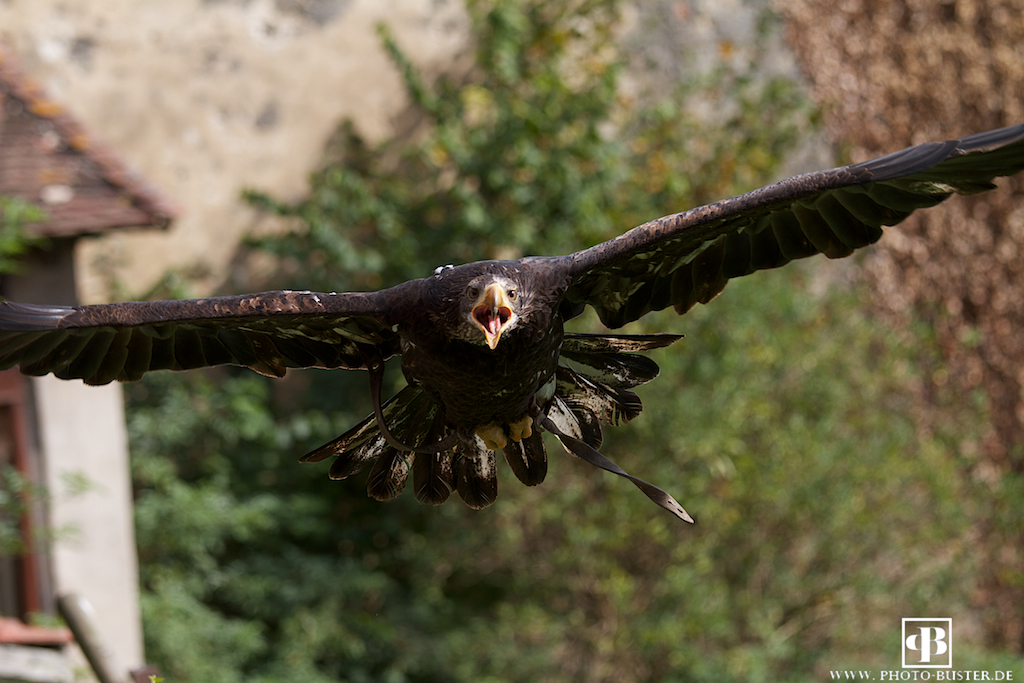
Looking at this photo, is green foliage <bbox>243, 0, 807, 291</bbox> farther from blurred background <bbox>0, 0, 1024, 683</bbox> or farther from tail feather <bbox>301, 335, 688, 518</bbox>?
tail feather <bbox>301, 335, 688, 518</bbox>

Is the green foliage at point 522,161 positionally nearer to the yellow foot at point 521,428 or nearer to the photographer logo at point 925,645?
the photographer logo at point 925,645

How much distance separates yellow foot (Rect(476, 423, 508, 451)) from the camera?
280cm

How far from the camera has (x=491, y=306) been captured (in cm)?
239

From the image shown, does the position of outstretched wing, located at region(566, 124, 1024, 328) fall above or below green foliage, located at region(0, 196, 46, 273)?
below

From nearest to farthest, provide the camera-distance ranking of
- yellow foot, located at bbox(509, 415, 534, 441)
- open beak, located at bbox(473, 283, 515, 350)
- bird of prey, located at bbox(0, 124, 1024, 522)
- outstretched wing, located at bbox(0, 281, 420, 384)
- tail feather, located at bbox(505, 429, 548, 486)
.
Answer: open beak, located at bbox(473, 283, 515, 350) → bird of prey, located at bbox(0, 124, 1024, 522) → outstretched wing, located at bbox(0, 281, 420, 384) → yellow foot, located at bbox(509, 415, 534, 441) → tail feather, located at bbox(505, 429, 548, 486)

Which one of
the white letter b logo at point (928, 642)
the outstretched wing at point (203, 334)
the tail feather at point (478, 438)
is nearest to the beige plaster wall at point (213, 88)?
the outstretched wing at point (203, 334)

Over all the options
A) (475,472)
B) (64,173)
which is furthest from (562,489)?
(64,173)

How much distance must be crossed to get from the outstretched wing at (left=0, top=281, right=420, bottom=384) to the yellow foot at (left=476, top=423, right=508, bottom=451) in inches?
15.7

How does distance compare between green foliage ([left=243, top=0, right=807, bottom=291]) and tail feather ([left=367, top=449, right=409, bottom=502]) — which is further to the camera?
green foliage ([left=243, top=0, right=807, bottom=291])

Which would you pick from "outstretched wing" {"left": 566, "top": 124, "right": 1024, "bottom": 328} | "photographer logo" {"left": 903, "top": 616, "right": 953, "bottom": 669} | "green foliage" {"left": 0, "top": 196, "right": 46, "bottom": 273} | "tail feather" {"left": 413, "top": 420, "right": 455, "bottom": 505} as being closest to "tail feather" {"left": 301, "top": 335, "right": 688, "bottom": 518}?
"tail feather" {"left": 413, "top": 420, "right": 455, "bottom": 505}

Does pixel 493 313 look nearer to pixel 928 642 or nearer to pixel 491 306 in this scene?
pixel 491 306

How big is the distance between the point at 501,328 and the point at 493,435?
0.51 m

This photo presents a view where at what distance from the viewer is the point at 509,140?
6.77 m

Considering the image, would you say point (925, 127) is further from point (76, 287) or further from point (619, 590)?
point (76, 287)
